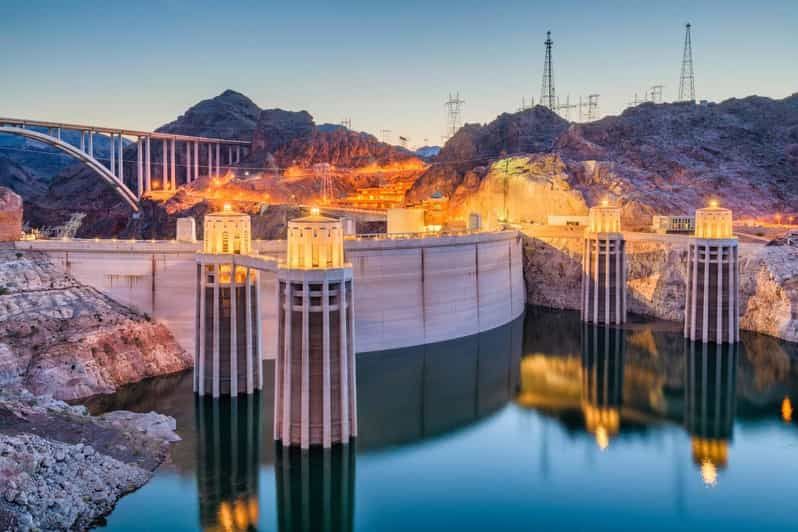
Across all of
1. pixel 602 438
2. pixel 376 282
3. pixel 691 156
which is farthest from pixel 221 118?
pixel 602 438

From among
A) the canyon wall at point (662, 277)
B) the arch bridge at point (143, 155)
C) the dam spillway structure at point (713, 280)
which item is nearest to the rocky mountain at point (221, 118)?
the arch bridge at point (143, 155)

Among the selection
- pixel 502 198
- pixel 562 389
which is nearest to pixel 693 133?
pixel 502 198

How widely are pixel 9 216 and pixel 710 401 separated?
4737 cm

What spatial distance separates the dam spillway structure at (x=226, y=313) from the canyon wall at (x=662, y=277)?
132 feet

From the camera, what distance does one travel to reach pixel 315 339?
106 feet


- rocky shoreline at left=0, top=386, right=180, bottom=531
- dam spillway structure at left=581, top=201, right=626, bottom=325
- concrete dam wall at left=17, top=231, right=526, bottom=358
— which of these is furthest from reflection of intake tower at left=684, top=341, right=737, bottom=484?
rocky shoreline at left=0, top=386, right=180, bottom=531

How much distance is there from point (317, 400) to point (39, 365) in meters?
18.0

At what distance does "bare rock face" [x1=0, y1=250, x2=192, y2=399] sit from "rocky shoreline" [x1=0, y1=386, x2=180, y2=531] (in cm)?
561

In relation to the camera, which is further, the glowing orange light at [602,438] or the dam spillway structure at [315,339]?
the glowing orange light at [602,438]

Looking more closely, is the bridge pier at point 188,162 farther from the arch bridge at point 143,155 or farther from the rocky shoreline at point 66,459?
the rocky shoreline at point 66,459

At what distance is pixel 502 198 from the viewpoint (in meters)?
86.9

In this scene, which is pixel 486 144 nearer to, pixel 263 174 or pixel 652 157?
pixel 652 157

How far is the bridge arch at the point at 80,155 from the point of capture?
78.2m

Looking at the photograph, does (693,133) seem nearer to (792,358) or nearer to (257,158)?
(792,358)
